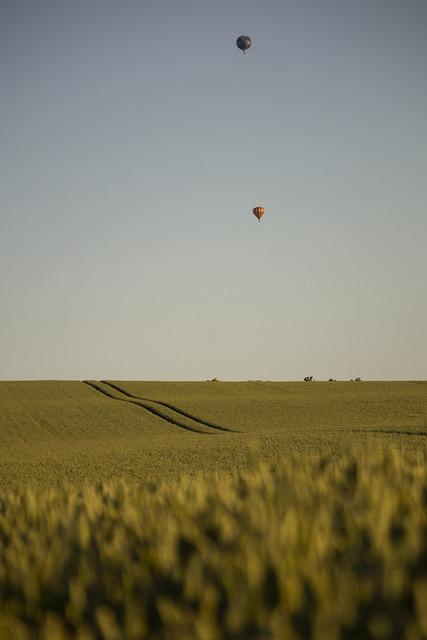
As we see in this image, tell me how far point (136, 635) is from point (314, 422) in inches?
1488

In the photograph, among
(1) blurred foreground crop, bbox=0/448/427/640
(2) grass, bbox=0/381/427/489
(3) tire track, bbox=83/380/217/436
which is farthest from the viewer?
(3) tire track, bbox=83/380/217/436

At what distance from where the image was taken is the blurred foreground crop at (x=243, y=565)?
179cm

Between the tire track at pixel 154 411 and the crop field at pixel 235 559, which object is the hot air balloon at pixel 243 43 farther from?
the crop field at pixel 235 559

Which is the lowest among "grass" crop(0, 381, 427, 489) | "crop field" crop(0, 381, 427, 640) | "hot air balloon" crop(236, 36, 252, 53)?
"grass" crop(0, 381, 427, 489)

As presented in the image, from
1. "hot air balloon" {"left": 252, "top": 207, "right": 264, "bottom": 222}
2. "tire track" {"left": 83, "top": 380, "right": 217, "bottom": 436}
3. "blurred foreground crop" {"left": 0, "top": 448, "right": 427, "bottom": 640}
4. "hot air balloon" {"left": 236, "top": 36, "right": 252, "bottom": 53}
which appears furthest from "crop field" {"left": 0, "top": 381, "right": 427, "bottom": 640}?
"hot air balloon" {"left": 236, "top": 36, "right": 252, "bottom": 53}

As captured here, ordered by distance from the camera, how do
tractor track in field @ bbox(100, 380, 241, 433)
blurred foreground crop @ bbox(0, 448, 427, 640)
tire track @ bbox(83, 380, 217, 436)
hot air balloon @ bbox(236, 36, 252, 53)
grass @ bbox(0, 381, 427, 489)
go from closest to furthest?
blurred foreground crop @ bbox(0, 448, 427, 640), grass @ bbox(0, 381, 427, 489), tractor track in field @ bbox(100, 380, 241, 433), tire track @ bbox(83, 380, 217, 436), hot air balloon @ bbox(236, 36, 252, 53)

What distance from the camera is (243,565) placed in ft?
6.97

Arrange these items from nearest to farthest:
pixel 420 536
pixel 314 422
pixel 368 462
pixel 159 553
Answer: pixel 420 536 → pixel 159 553 → pixel 368 462 → pixel 314 422

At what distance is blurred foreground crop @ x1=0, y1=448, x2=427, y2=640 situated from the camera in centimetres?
179

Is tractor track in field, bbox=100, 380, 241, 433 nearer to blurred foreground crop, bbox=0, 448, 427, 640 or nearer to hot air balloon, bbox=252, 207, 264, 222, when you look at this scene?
hot air balloon, bbox=252, 207, 264, 222

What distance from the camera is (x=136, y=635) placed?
6.26 feet

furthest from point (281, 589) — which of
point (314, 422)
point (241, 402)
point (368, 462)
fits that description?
point (241, 402)

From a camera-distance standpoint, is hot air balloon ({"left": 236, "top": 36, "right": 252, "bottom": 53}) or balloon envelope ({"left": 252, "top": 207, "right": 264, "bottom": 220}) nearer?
balloon envelope ({"left": 252, "top": 207, "right": 264, "bottom": 220})

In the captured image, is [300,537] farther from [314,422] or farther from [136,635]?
[314,422]
